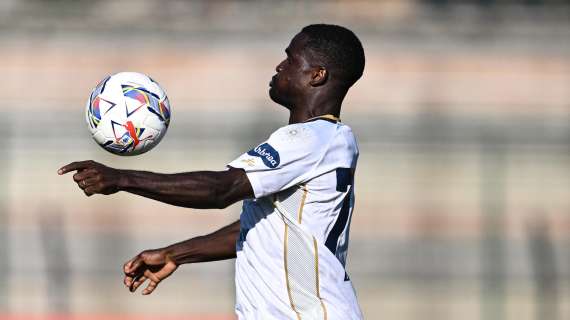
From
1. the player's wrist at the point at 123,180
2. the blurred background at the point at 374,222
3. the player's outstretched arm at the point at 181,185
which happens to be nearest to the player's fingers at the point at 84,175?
the player's outstretched arm at the point at 181,185

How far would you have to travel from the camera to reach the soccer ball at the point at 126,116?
15.9ft

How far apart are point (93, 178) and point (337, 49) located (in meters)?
1.36

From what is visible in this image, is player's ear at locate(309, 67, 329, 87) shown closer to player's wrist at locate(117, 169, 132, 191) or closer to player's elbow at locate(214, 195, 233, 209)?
player's elbow at locate(214, 195, 233, 209)

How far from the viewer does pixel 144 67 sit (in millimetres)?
16484

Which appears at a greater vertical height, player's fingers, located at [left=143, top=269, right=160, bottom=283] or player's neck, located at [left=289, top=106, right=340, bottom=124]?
player's neck, located at [left=289, top=106, right=340, bottom=124]

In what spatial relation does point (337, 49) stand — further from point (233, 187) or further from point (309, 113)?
point (233, 187)

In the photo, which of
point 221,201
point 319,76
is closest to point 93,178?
point 221,201

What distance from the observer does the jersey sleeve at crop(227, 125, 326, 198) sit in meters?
4.38

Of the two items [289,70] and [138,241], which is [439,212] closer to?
[138,241]

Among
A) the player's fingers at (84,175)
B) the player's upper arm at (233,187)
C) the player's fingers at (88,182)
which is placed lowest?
the player's upper arm at (233,187)

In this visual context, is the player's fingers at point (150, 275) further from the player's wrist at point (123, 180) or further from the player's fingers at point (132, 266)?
the player's wrist at point (123, 180)

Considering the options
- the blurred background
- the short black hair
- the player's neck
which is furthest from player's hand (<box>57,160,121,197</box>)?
the blurred background

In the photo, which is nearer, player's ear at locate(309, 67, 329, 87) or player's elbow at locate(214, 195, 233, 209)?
player's elbow at locate(214, 195, 233, 209)

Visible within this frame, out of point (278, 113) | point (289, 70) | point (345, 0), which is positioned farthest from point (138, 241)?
point (345, 0)
